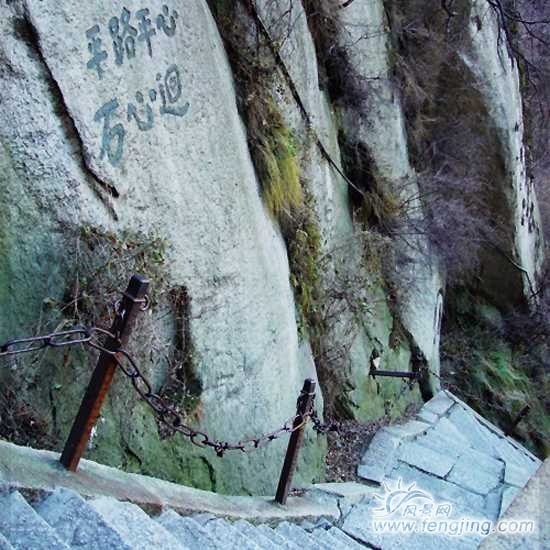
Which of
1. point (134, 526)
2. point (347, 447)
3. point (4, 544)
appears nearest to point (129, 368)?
point (134, 526)

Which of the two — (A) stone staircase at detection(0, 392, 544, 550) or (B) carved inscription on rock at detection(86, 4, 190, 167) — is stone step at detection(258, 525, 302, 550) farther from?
(B) carved inscription on rock at detection(86, 4, 190, 167)

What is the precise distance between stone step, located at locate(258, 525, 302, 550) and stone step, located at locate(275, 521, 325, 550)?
0.08 m

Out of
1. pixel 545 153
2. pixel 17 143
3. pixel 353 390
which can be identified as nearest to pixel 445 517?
pixel 353 390

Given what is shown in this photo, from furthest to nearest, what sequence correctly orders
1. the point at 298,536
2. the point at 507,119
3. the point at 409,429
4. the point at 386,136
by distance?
the point at 507,119
the point at 386,136
the point at 409,429
the point at 298,536

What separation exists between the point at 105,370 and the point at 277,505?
1.85 m

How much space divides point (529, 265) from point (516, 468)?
15.5 feet

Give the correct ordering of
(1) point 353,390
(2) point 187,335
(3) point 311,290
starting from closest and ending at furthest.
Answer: (2) point 187,335 → (3) point 311,290 → (1) point 353,390

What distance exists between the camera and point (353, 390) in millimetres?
6359

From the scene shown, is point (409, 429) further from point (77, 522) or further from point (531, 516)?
point (77, 522)

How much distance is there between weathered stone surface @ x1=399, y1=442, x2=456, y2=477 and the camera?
5.78m

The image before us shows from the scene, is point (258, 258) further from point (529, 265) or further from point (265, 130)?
point (529, 265)

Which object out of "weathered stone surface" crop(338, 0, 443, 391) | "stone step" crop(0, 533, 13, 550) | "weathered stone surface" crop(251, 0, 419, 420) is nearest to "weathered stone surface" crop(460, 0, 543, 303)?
"weathered stone surface" crop(338, 0, 443, 391)

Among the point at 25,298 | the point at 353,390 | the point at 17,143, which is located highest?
the point at 17,143

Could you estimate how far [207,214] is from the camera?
12.9 feet
